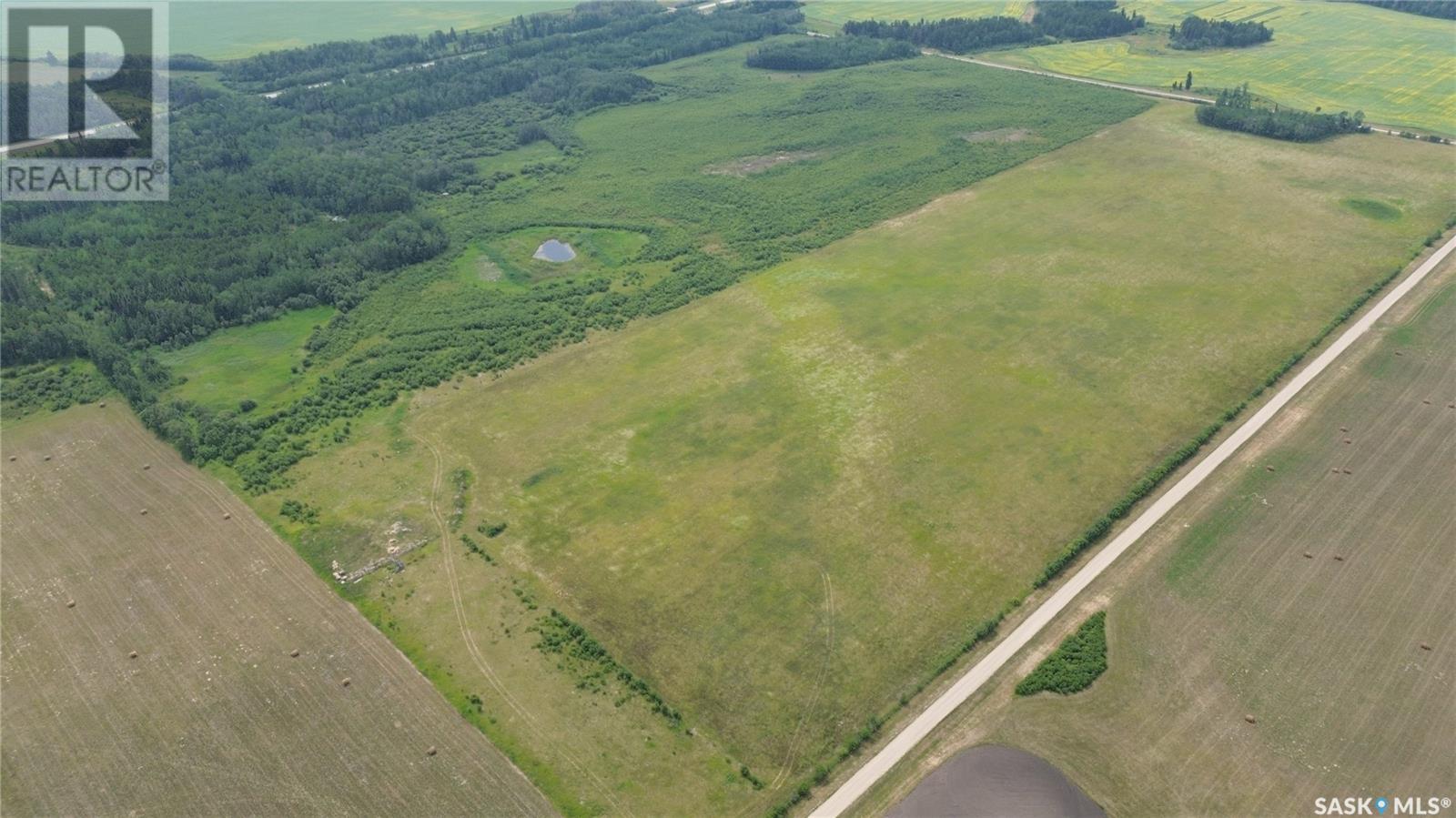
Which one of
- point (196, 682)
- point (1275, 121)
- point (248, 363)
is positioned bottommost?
point (196, 682)

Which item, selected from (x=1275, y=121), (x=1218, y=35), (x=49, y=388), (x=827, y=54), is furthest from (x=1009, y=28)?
(x=49, y=388)

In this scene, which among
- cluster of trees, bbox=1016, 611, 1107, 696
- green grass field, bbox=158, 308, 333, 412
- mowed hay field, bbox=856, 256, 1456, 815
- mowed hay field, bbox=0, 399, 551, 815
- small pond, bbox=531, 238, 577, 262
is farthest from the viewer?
small pond, bbox=531, 238, 577, 262

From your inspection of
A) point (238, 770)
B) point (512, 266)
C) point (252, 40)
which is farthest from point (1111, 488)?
point (252, 40)

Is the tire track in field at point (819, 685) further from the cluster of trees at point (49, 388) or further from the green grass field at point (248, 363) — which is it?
the cluster of trees at point (49, 388)

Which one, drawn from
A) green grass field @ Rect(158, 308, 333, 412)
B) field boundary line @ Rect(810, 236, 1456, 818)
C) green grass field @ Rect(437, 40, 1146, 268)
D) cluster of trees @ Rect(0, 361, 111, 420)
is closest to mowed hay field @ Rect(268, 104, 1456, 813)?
field boundary line @ Rect(810, 236, 1456, 818)

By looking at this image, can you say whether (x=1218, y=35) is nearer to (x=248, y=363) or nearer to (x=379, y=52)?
(x=379, y=52)
